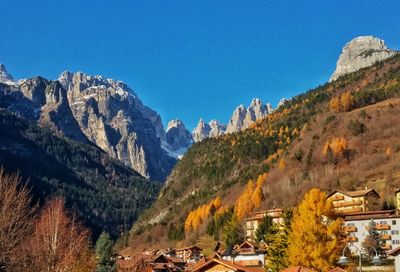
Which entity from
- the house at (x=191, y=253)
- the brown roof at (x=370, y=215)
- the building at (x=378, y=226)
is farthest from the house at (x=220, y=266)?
the house at (x=191, y=253)

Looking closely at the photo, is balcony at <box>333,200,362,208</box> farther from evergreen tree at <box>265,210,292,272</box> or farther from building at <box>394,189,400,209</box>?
evergreen tree at <box>265,210,292,272</box>

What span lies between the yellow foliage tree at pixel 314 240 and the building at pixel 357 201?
54008 millimetres

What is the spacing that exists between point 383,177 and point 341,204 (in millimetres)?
19585

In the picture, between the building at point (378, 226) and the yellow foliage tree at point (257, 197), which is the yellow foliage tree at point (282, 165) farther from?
the building at point (378, 226)

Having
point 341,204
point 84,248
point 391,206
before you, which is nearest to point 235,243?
point 341,204

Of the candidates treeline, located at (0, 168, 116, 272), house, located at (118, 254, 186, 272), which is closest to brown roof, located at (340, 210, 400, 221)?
house, located at (118, 254, 186, 272)

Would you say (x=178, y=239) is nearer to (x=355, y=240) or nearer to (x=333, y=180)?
(x=333, y=180)

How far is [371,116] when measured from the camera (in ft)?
639

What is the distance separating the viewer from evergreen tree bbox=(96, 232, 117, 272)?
78250 millimetres

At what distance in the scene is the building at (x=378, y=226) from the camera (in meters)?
108

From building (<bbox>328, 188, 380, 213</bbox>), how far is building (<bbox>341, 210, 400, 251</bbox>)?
14051mm

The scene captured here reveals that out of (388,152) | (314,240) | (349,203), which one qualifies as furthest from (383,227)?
(388,152)

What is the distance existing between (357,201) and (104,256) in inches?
2657

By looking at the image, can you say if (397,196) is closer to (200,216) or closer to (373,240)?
(373,240)
